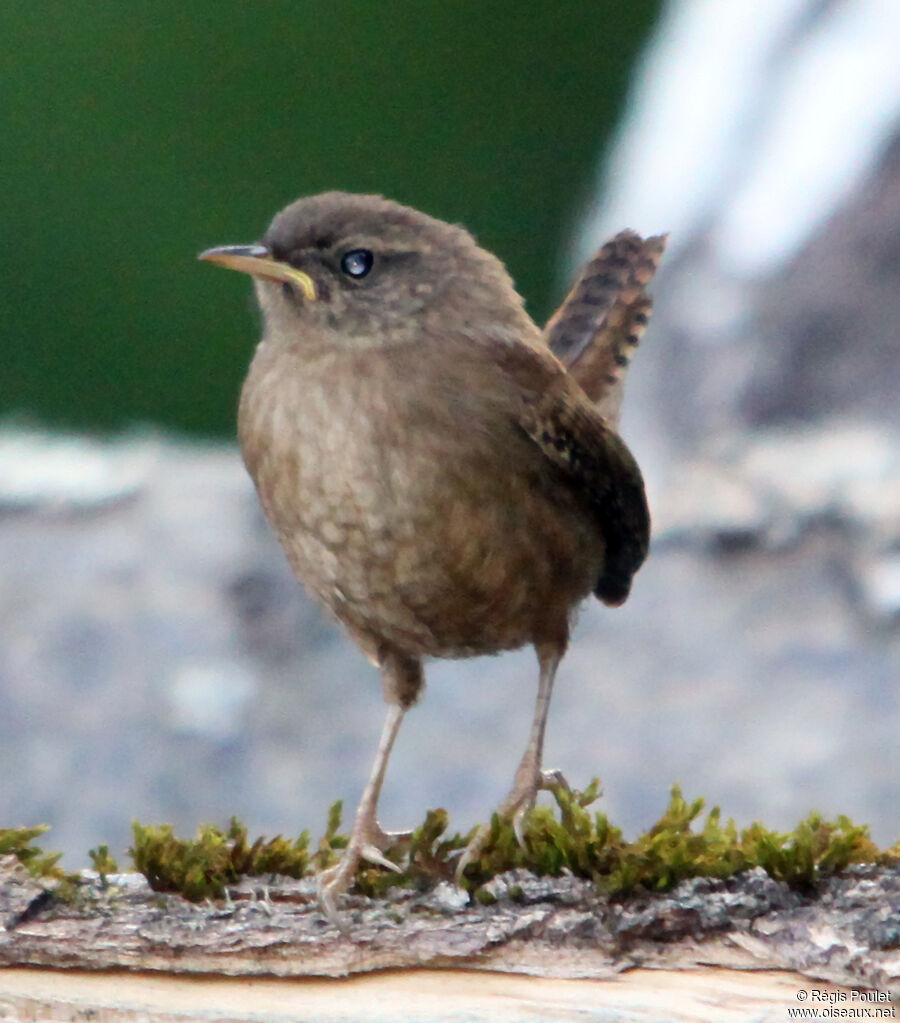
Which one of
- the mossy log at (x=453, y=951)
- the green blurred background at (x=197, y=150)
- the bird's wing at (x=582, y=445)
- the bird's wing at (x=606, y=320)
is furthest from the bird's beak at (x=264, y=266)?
the green blurred background at (x=197, y=150)

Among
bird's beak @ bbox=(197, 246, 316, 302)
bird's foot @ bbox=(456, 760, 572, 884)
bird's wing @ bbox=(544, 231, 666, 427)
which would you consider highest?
bird's wing @ bbox=(544, 231, 666, 427)

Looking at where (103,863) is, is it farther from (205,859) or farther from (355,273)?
(355,273)

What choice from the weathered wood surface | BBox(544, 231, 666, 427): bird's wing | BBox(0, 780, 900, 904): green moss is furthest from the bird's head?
the weathered wood surface

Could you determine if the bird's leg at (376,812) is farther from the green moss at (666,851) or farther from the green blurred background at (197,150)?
the green blurred background at (197,150)

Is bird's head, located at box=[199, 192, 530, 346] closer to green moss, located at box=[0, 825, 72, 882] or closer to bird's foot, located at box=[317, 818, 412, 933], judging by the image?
bird's foot, located at box=[317, 818, 412, 933]

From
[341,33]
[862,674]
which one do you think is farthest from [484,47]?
[862,674]

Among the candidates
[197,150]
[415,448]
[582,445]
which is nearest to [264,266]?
[415,448]
